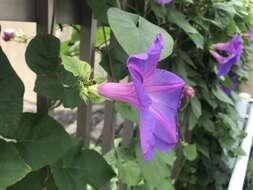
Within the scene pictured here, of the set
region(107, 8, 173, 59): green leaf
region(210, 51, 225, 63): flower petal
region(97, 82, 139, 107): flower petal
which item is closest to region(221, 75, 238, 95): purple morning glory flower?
region(210, 51, 225, 63): flower petal

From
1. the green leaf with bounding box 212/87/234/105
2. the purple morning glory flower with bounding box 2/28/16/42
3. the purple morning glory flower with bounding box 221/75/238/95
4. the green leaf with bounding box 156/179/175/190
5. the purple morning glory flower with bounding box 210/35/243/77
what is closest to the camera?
the green leaf with bounding box 156/179/175/190

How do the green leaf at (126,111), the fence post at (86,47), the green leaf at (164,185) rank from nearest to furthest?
the fence post at (86,47) → the green leaf at (126,111) → the green leaf at (164,185)

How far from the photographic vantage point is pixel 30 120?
81cm

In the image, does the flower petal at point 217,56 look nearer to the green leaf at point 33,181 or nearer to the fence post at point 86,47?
the fence post at point 86,47

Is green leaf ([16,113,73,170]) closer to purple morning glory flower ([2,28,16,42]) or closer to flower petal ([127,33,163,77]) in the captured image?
flower petal ([127,33,163,77])

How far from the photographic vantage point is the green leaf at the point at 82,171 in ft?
2.82

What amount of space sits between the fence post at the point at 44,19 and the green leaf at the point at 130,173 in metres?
0.38

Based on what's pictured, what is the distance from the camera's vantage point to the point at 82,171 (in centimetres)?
90

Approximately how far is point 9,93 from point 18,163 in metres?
0.10

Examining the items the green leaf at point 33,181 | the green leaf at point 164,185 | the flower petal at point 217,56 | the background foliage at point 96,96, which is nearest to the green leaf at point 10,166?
the background foliage at point 96,96

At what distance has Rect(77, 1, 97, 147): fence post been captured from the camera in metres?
1.00

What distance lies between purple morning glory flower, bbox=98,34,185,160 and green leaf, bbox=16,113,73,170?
15 centimetres

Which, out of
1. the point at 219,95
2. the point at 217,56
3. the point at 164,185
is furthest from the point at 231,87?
the point at 164,185

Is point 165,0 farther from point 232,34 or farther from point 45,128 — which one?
point 232,34
